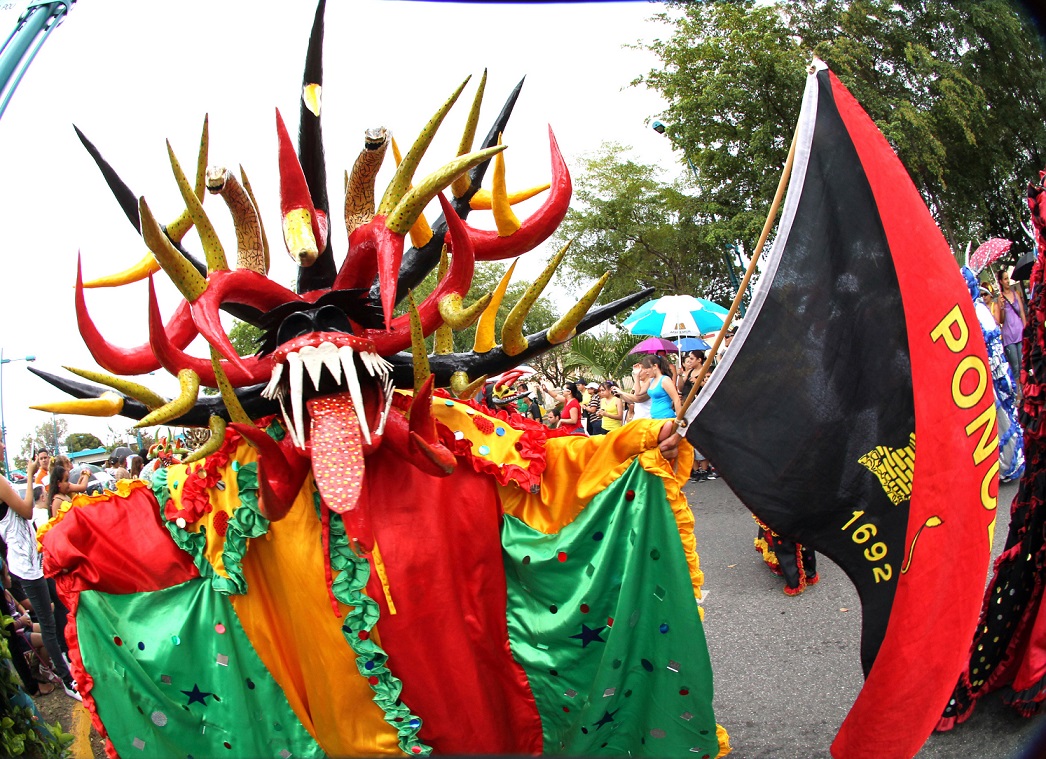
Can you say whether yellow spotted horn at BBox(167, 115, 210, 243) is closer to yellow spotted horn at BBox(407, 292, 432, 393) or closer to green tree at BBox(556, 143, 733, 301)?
yellow spotted horn at BBox(407, 292, 432, 393)

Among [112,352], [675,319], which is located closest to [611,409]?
[675,319]

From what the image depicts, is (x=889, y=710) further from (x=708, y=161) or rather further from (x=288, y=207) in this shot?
(x=708, y=161)

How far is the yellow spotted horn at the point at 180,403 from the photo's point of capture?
7.91 ft

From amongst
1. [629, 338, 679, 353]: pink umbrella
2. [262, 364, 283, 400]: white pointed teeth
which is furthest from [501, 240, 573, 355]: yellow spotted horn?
[629, 338, 679, 353]: pink umbrella

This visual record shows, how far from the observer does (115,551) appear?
2.74 metres

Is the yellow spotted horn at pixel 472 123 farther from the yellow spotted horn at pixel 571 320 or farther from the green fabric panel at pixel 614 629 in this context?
the green fabric panel at pixel 614 629

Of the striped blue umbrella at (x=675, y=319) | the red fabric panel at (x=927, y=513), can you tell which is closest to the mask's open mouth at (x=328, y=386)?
the red fabric panel at (x=927, y=513)

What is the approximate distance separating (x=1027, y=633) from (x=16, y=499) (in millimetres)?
4834

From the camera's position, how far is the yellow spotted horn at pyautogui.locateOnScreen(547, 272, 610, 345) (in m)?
2.62

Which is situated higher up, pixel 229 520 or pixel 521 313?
pixel 521 313

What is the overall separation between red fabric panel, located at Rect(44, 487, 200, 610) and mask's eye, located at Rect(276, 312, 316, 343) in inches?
31.2

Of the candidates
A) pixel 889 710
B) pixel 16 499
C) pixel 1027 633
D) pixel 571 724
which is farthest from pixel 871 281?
pixel 16 499

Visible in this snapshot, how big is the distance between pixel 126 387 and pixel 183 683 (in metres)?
1.07

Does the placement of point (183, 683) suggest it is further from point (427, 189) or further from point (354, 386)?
point (427, 189)
